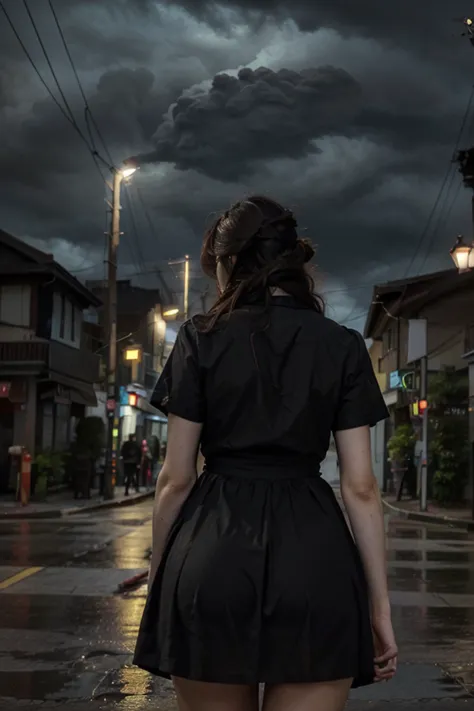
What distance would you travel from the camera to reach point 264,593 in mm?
2236

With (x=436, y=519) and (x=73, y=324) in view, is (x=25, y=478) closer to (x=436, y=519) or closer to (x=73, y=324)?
(x=436, y=519)

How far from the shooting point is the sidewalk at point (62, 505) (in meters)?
22.7

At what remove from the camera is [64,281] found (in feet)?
107

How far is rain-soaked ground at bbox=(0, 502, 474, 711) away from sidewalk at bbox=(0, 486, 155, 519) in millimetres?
7018

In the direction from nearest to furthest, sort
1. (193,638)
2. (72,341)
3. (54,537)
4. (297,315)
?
(193,638), (297,315), (54,537), (72,341)

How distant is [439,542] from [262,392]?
1538cm

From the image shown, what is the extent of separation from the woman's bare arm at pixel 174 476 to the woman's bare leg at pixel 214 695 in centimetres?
28

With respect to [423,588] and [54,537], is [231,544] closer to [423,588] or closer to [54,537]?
[423,588]

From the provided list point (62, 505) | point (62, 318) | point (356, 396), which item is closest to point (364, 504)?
point (356, 396)

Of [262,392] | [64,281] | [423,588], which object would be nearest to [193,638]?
[262,392]

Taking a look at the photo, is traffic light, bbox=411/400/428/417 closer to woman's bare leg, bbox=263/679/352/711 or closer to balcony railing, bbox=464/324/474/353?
balcony railing, bbox=464/324/474/353

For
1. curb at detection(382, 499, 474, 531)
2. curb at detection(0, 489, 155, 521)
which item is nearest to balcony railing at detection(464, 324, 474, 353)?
curb at detection(382, 499, 474, 531)

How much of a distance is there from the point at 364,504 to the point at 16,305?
99.1 feet

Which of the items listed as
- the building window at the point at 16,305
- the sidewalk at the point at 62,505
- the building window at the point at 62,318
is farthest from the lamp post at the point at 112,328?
the building window at the point at 62,318
